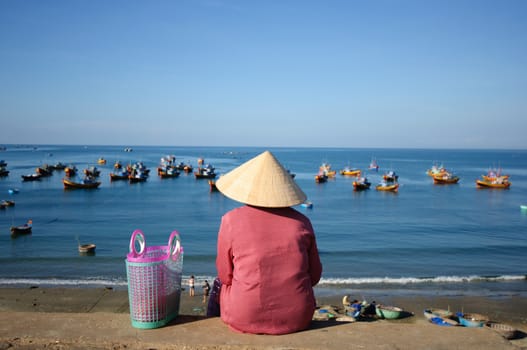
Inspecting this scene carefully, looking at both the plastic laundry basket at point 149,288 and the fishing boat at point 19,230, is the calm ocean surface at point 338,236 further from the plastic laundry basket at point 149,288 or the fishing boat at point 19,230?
the plastic laundry basket at point 149,288

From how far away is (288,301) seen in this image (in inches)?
127

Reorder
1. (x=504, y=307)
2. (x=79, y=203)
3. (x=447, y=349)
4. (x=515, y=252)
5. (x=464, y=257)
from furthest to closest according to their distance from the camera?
(x=79, y=203) → (x=515, y=252) → (x=464, y=257) → (x=504, y=307) → (x=447, y=349)

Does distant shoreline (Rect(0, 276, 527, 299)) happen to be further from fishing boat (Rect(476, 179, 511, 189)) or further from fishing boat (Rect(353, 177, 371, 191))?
fishing boat (Rect(476, 179, 511, 189))

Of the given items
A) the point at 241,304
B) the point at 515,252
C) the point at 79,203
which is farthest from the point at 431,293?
the point at 79,203

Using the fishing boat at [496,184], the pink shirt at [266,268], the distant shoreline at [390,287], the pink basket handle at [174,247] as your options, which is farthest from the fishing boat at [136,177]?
the pink shirt at [266,268]

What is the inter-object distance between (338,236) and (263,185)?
22132mm

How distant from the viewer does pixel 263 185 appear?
3.46 m

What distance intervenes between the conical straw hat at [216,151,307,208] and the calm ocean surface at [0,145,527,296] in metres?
11.4

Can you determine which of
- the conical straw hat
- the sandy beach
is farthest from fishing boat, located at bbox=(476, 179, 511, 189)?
the conical straw hat

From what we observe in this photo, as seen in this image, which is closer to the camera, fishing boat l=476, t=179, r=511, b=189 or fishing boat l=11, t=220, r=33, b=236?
fishing boat l=11, t=220, r=33, b=236

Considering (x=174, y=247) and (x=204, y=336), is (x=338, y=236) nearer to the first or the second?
(x=174, y=247)

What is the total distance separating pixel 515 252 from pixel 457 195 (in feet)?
92.7

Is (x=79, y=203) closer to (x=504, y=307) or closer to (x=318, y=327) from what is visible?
(x=504, y=307)

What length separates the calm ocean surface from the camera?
15.8 metres
